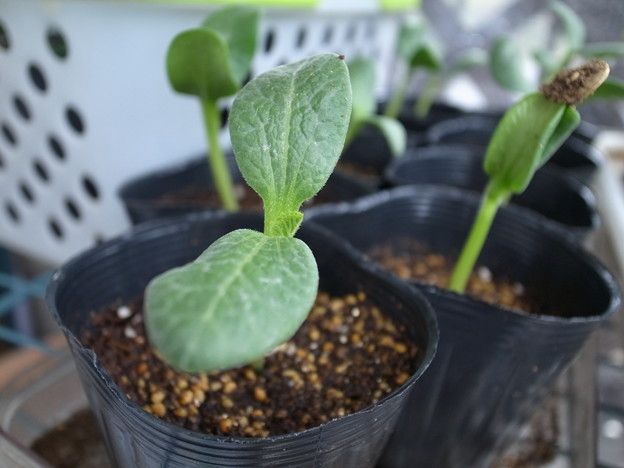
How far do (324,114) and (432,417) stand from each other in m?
0.25

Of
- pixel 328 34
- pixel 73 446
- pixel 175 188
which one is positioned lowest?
pixel 73 446

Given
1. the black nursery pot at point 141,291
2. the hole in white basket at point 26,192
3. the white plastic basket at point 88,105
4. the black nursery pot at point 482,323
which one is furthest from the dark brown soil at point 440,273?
the hole in white basket at point 26,192

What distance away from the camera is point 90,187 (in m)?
0.55

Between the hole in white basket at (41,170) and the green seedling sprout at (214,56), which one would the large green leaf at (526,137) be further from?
the hole in white basket at (41,170)

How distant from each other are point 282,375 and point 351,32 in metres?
0.50

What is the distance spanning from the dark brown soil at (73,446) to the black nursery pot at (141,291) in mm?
156

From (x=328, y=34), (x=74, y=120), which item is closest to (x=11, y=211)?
(x=74, y=120)

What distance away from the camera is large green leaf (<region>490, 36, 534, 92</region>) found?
56 centimetres

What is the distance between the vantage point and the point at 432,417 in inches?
16.3

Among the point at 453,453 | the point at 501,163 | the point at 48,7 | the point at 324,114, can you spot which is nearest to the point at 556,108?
the point at 501,163

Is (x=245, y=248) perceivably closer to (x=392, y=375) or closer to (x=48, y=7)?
(x=392, y=375)

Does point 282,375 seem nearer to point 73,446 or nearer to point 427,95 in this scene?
point 73,446

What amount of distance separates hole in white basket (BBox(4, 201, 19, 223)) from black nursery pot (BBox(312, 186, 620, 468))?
A: 340 millimetres

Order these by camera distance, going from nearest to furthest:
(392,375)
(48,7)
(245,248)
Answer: (245,248)
(392,375)
(48,7)
